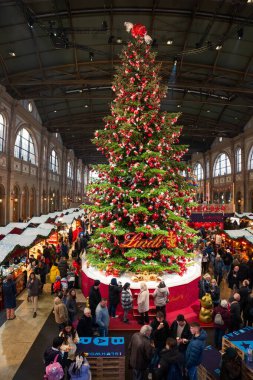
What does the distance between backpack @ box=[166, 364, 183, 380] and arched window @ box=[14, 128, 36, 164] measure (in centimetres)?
2492

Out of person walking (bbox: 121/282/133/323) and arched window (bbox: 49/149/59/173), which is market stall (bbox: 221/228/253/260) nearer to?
person walking (bbox: 121/282/133/323)

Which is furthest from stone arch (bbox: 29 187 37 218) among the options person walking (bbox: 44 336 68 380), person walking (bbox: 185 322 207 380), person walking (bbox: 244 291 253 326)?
person walking (bbox: 185 322 207 380)

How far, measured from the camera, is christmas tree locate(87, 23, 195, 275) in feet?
33.6

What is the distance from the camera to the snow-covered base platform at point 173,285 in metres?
9.60

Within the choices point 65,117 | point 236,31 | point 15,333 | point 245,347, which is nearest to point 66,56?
point 236,31

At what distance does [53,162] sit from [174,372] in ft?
125

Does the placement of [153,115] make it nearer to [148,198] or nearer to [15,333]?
[148,198]

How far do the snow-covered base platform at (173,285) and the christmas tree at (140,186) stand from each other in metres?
0.30

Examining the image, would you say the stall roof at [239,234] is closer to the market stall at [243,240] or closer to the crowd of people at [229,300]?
the market stall at [243,240]

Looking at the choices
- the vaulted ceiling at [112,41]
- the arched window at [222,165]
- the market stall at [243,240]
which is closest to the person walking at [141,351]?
the market stall at [243,240]

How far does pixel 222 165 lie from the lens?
146 feet

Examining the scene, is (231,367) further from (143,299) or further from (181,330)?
(143,299)

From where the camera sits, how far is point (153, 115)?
1063cm

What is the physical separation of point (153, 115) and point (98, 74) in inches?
629
